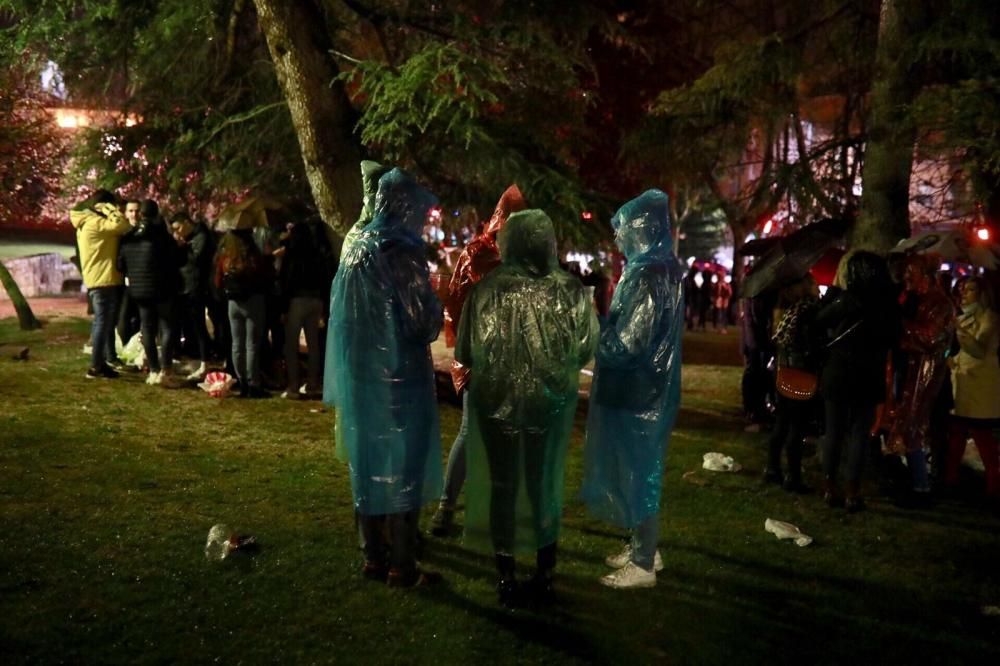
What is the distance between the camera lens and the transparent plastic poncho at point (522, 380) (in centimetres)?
412

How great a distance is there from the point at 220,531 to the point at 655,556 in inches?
95.1

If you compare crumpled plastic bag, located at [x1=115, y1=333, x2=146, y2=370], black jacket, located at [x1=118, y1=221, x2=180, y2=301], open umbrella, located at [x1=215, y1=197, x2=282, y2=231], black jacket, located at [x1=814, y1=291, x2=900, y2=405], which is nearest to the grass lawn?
black jacket, located at [x1=814, y1=291, x2=900, y2=405]

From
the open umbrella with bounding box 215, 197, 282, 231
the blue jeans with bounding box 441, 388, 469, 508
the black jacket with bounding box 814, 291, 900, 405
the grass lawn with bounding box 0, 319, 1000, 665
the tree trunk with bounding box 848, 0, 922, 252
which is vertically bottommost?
the grass lawn with bounding box 0, 319, 1000, 665

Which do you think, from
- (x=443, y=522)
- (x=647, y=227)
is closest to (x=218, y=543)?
(x=443, y=522)

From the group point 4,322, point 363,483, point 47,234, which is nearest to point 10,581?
point 363,483

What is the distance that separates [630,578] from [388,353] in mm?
1767

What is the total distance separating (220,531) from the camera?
501cm

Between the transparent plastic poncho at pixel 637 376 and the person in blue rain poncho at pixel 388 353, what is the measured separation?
2.86 ft

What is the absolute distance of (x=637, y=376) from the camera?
175 inches

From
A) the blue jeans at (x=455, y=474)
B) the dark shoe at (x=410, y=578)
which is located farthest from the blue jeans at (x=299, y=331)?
the dark shoe at (x=410, y=578)

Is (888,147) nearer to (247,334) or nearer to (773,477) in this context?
(773,477)

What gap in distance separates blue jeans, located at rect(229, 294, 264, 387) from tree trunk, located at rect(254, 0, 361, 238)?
3.86 ft

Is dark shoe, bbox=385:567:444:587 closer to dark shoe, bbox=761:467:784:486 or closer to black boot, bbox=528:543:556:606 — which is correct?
black boot, bbox=528:543:556:606

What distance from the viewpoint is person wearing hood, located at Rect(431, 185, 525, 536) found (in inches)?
209
